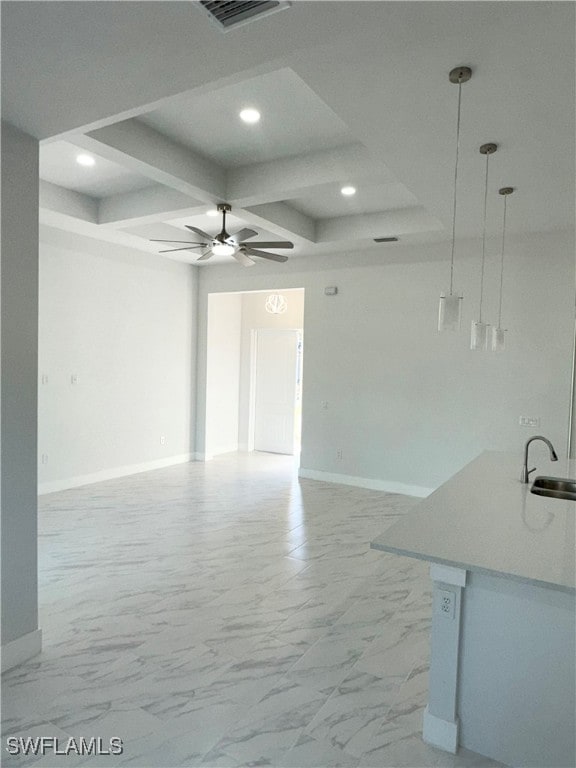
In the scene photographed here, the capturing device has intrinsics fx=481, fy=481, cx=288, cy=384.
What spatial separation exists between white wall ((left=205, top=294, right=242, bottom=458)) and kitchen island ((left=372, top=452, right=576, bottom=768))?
5.97m

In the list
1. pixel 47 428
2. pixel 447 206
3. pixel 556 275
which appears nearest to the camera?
pixel 447 206

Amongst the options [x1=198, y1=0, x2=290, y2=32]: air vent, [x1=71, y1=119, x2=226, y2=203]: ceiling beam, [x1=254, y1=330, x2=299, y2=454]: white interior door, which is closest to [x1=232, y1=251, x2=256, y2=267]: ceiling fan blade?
[x1=71, y1=119, x2=226, y2=203]: ceiling beam

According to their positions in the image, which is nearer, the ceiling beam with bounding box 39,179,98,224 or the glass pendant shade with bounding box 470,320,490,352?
the glass pendant shade with bounding box 470,320,490,352

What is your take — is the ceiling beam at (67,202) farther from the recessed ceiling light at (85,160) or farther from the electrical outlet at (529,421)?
the electrical outlet at (529,421)

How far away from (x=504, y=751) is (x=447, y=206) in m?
3.70

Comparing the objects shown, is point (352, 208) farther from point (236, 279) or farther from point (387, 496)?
point (387, 496)

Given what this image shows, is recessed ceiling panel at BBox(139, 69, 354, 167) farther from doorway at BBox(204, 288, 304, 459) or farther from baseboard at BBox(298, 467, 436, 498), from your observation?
doorway at BBox(204, 288, 304, 459)

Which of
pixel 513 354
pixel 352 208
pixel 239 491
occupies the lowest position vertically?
pixel 239 491

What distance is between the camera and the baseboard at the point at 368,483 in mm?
5703

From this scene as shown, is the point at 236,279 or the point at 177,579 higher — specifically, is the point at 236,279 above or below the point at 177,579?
above

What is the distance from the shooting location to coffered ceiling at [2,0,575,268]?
5.68 feet

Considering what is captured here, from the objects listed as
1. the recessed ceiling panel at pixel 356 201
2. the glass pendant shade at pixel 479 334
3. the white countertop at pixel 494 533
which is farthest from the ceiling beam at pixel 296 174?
the white countertop at pixel 494 533

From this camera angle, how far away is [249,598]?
3131 millimetres

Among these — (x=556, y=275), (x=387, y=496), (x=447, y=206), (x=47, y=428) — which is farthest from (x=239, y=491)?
(x=556, y=275)
